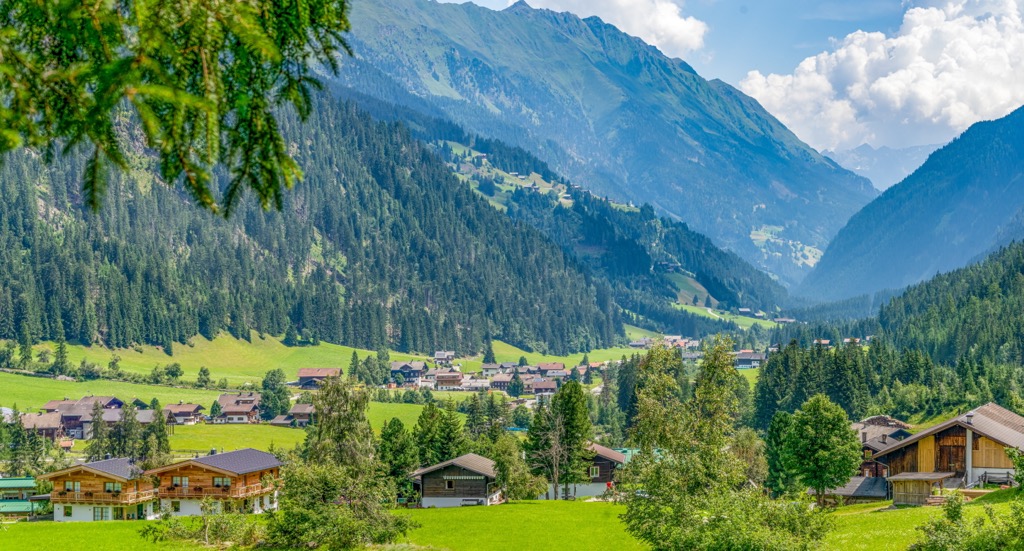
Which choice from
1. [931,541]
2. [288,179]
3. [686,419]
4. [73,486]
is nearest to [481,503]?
[73,486]

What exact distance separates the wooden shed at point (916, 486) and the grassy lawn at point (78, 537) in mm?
60852

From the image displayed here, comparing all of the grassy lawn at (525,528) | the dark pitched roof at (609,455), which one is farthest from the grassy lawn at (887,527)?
the dark pitched roof at (609,455)

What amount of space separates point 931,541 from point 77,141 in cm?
3860

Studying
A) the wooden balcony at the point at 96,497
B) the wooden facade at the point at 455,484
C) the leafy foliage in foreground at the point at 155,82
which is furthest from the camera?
the wooden facade at the point at 455,484

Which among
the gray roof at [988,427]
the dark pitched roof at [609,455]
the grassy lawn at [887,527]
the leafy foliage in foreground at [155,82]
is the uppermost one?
the leafy foliage in foreground at [155,82]

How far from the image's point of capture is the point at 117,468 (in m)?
98.3

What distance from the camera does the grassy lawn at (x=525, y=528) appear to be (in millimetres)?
72606

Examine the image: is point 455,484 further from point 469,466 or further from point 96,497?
point 96,497

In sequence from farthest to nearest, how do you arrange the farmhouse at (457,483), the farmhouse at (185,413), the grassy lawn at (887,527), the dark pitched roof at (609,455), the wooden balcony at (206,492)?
the farmhouse at (185,413)
the dark pitched roof at (609,455)
the farmhouse at (457,483)
the wooden balcony at (206,492)
the grassy lawn at (887,527)

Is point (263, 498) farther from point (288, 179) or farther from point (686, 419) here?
point (288, 179)

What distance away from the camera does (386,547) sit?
70.1m

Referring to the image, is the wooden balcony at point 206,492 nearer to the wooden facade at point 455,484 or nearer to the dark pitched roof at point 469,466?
the dark pitched roof at point 469,466

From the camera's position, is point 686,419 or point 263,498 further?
point 263,498

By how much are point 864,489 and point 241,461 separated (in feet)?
223
